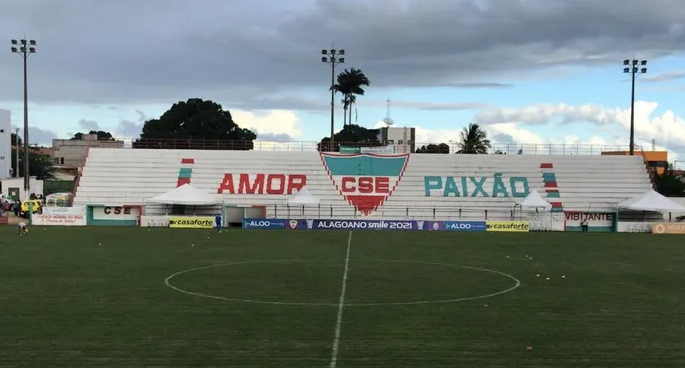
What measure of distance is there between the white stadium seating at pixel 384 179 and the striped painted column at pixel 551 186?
0.25ft

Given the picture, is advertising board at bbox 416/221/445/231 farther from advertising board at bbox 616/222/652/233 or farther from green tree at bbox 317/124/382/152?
green tree at bbox 317/124/382/152

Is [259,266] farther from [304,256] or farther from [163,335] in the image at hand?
[163,335]

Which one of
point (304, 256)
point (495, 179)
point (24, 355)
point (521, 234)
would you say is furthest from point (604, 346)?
point (495, 179)

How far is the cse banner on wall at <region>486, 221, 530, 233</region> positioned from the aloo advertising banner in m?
5.05

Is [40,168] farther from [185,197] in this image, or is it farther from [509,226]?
[509,226]

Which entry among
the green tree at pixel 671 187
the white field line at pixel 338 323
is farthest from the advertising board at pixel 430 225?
the green tree at pixel 671 187

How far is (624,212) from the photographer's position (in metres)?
47.4

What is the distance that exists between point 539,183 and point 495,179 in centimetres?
342

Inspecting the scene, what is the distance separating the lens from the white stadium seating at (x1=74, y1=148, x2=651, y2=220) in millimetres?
47500

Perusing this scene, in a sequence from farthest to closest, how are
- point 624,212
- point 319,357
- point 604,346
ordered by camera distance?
point 624,212, point 604,346, point 319,357

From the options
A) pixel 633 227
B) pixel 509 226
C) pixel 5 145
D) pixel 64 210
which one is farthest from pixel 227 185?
pixel 5 145

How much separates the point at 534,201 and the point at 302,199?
639 inches

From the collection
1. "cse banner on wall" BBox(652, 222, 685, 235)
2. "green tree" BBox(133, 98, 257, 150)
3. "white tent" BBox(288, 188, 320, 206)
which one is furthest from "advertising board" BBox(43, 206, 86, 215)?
"green tree" BBox(133, 98, 257, 150)

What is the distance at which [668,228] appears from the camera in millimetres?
42375
